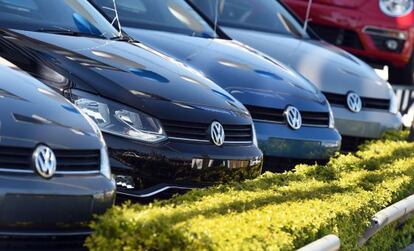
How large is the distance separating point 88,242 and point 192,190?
1100 millimetres

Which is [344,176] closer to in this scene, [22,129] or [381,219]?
[381,219]

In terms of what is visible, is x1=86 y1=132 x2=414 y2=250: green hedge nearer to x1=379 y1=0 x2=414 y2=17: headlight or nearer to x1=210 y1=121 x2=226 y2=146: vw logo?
x1=210 y1=121 x2=226 y2=146: vw logo

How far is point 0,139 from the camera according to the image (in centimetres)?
490

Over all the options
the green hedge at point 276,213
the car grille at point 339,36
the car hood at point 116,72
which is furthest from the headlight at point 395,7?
the car hood at point 116,72

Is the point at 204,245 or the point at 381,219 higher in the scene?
the point at 204,245

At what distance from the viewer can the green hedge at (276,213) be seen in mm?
4922

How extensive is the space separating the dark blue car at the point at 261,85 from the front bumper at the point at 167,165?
136 cm

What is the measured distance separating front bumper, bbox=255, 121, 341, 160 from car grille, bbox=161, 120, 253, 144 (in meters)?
1.05

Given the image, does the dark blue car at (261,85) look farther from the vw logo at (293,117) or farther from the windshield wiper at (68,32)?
the windshield wiper at (68,32)

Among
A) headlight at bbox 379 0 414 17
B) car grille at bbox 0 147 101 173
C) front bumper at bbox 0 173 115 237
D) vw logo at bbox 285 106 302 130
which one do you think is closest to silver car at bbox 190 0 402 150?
vw logo at bbox 285 106 302 130

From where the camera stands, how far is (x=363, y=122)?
963 centimetres

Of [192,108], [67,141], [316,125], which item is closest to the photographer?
[67,141]

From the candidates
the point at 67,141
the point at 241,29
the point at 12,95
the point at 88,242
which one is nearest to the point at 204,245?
the point at 88,242

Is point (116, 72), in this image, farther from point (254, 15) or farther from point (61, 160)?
point (254, 15)
